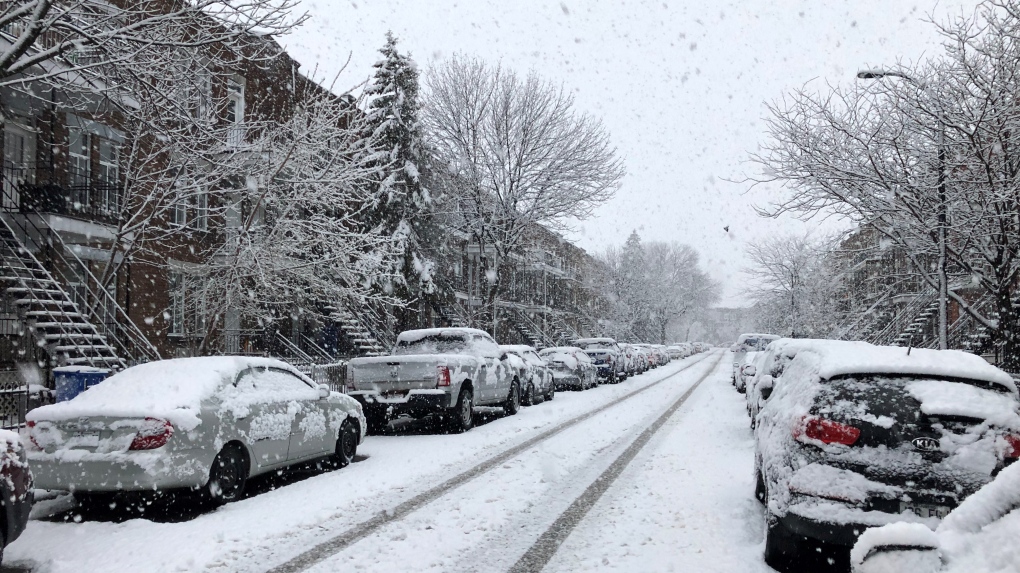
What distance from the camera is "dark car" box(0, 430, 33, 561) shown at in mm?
5062

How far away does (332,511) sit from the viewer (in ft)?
23.8

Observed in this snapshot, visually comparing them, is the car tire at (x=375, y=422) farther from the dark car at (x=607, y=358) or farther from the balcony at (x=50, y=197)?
the dark car at (x=607, y=358)

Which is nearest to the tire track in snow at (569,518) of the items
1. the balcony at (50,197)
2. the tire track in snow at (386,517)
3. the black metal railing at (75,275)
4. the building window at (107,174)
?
the tire track in snow at (386,517)

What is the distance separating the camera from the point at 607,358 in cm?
2986

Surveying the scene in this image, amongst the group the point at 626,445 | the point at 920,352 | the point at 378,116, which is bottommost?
the point at 626,445

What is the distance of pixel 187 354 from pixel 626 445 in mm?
15979

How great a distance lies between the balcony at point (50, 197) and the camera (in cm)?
1616

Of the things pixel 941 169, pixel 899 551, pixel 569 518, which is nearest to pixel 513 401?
pixel 569 518

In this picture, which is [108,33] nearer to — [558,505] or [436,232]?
[558,505]

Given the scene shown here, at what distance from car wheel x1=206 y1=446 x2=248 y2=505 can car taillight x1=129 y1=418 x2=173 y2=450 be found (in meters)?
0.65

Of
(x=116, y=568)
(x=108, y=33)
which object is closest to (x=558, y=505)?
(x=116, y=568)

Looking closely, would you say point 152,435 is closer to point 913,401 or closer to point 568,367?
point 913,401

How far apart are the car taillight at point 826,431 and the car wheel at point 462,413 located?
27.8 feet

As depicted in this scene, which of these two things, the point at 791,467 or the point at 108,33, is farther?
the point at 108,33
